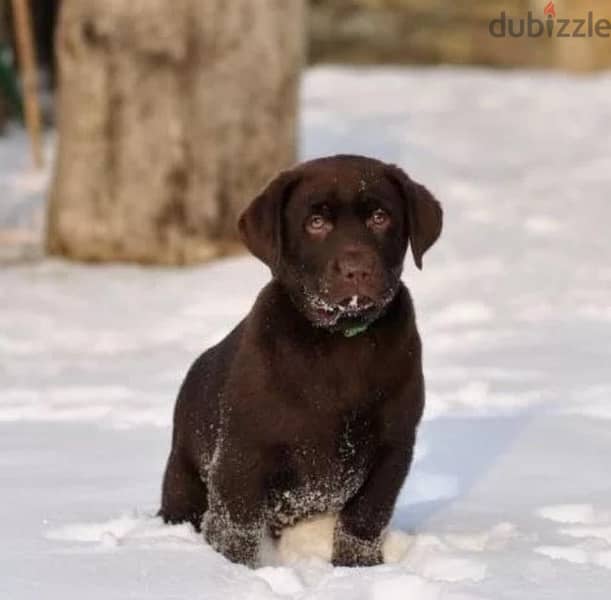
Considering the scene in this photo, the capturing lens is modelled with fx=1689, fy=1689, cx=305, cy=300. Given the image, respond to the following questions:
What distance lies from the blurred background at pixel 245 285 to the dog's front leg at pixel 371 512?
0.40 ft

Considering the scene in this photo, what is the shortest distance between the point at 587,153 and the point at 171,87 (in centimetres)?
394

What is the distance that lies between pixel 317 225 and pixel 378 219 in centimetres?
15

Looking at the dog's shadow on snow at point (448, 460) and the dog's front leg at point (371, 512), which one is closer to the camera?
the dog's front leg at point (371, 512)

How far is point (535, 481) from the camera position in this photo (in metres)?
5.00

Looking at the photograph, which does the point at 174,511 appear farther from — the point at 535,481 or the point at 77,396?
the point at 77,396

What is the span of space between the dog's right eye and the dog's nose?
129mm

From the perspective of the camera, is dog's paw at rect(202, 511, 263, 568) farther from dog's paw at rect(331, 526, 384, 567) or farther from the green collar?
the green collar

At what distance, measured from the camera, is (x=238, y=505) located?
4090 millimetres

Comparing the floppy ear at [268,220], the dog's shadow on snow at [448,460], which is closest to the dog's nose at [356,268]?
the floppy ear at [268,220]

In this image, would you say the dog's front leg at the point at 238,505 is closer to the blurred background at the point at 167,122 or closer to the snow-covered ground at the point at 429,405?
the snow-covered ground at the point at 429,405

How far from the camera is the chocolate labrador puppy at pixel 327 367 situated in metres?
4.03

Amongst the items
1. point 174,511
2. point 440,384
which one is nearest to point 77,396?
point 440,384

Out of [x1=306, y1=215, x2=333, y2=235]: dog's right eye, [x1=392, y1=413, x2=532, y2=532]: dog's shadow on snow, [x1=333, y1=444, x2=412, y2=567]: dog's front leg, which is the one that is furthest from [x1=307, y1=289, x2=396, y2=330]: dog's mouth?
[x1=392, y1=413, x2=532, y2=532]: dog's shadow on snow

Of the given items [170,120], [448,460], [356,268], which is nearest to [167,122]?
[170,120]
